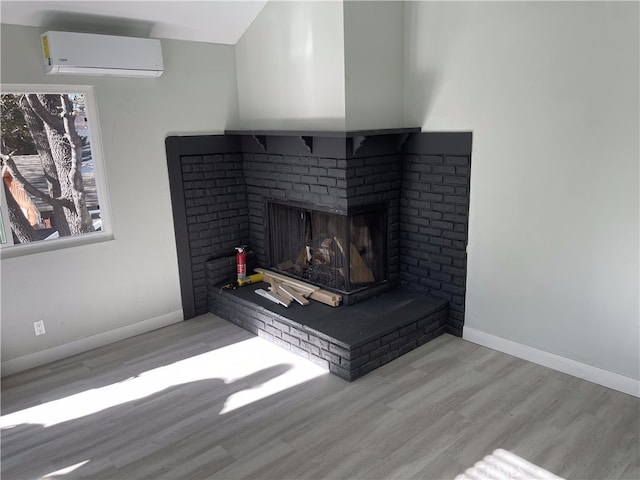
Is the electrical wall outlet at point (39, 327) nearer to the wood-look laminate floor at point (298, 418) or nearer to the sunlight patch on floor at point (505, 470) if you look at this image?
the wood-look laminate floor at point (298, 418)

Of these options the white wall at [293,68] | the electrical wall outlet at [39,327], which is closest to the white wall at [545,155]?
the white wall at [293,68]

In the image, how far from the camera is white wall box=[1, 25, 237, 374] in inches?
128

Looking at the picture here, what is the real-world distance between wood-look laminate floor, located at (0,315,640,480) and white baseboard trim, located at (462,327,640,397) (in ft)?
0.17

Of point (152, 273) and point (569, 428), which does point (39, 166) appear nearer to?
point (152, 273)

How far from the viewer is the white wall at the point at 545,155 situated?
2.67 m

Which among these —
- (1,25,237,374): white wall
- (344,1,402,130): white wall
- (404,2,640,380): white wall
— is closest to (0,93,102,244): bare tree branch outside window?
(1,25,237,374): white wall

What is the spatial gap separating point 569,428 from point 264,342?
2.04 meters

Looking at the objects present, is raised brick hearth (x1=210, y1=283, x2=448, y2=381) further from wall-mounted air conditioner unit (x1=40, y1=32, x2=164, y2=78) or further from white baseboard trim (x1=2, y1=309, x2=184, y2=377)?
wall-mounted air conditioner unit (x1=40, y1=32, x2=164, y2=78)

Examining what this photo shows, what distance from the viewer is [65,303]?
3467mm

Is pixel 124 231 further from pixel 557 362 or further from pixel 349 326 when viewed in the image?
pixel 557 362

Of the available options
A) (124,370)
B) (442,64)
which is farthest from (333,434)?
(442,64)

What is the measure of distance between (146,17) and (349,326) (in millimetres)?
2485

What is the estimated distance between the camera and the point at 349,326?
329cm

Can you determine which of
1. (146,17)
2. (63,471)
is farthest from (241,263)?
(63,471)
